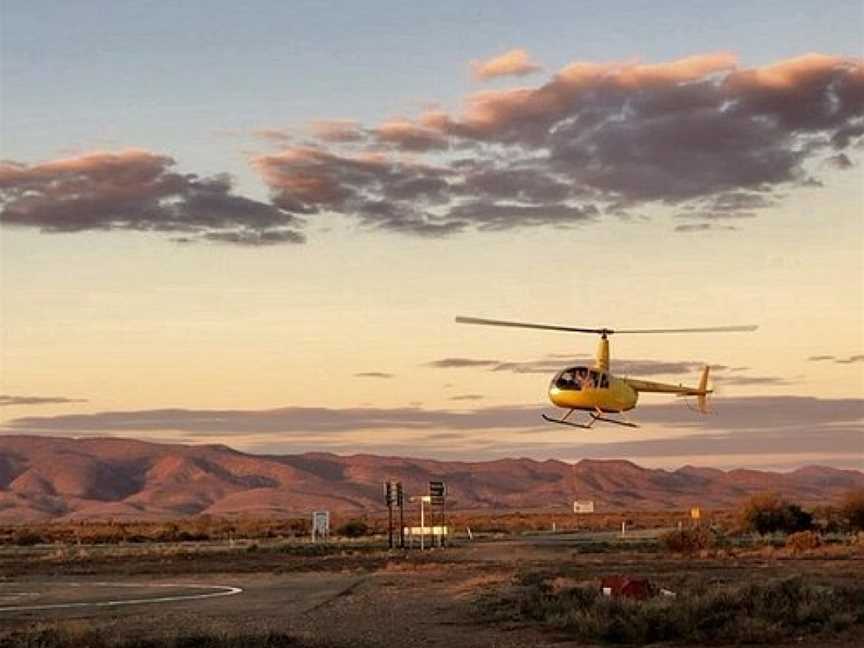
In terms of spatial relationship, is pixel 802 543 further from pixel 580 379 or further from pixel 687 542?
pixel 580 379

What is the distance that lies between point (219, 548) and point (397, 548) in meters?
10.1

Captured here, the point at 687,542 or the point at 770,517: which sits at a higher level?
the point at 770,517

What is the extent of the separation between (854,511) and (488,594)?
2116 inches

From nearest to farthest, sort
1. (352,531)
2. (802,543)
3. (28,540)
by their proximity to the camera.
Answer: (802,543) < (28,540) < (352,531)

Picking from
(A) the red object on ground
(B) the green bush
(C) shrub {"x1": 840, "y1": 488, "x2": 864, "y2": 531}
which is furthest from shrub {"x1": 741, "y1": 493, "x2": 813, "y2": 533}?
(A) the red object on ground

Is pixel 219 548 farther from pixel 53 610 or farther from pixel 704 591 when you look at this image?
pixel 704 591

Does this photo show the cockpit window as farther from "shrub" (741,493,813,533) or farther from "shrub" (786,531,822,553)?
"shrub" (741,493,813,533)

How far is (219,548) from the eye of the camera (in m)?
76.6

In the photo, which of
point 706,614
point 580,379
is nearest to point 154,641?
point 706,614

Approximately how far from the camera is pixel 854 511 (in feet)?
281

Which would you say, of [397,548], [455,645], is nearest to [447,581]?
[455,645]

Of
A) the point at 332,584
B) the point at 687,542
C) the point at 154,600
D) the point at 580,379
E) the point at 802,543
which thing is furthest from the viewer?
the point at 687,542

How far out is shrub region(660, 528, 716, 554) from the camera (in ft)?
207

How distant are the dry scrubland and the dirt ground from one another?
0.25 feet
